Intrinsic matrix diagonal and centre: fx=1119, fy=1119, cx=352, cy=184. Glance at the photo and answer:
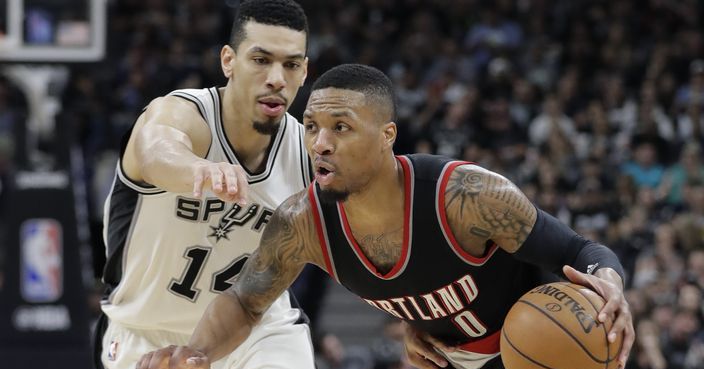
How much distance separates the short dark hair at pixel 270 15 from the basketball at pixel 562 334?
1589 mm

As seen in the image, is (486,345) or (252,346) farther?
(252,346)

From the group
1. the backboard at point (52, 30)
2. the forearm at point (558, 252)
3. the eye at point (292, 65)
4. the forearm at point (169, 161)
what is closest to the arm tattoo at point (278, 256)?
the forearm at point (169, 161)

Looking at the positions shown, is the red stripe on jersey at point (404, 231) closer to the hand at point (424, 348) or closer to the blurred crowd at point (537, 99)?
the hand at point (424, 348)

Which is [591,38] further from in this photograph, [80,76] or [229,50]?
[229,50]

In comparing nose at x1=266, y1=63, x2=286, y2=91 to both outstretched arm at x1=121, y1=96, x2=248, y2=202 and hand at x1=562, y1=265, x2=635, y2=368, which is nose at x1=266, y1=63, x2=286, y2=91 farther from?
hand at x1=562, y1=265, x2=635, y2=368

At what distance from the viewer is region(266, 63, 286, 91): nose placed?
15.1ft

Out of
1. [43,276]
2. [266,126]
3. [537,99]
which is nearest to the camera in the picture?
[266,126]

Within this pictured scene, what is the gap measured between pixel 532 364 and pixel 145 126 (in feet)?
5.95

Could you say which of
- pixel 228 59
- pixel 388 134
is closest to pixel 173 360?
pixel 388 134

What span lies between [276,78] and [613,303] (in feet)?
5.38

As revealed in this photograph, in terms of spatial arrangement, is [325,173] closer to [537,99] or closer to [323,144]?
[323,144]

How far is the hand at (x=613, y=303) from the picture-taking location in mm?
3918

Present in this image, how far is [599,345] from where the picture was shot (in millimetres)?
3908

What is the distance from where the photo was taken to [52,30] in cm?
946
